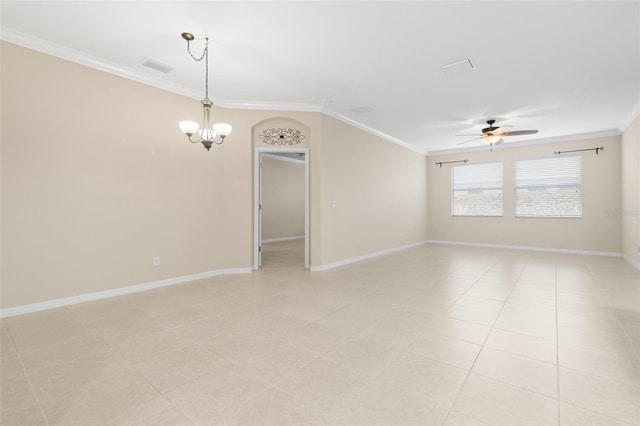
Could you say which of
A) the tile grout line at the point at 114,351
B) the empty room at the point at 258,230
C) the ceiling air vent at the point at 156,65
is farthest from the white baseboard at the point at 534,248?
the tile grout line at the point at 114,351

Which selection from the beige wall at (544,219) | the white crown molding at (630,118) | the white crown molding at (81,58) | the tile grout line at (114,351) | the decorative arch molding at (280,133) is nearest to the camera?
the tile grout line at (114,351)

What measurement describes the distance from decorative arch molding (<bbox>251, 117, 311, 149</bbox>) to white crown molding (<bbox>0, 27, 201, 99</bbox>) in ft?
4.21

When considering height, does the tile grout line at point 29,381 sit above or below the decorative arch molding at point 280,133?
below

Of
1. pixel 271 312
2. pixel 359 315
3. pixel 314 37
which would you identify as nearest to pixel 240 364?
pixel 271 312

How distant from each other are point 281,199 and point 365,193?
13.3 feet

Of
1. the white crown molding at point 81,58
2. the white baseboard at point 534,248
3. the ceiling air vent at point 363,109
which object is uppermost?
the ceiling air vent at point 363,109

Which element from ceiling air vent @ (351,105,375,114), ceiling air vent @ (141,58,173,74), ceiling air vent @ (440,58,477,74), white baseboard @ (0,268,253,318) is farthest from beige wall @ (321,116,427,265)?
ceiling air vent @ (141,58,173,74)

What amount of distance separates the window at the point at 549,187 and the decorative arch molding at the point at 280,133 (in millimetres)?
6275

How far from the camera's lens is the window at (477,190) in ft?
26.6

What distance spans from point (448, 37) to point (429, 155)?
6.65 meters

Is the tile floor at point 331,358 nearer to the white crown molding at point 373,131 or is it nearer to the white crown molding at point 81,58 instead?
the white crown molding at point 81,58

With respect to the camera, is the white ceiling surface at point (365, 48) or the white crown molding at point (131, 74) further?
the white crown molding at point (131, 74)

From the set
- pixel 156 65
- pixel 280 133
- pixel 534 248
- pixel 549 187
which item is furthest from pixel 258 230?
pixel 549 187

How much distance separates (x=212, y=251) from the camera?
4.77 metres
